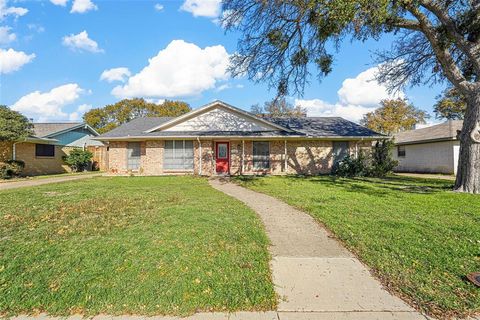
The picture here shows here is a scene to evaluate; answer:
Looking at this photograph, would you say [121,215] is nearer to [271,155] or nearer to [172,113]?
[271,155]

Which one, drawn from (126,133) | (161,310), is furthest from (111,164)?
(161,310)

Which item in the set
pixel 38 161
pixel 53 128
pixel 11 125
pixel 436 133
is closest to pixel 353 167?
pixel 436 133

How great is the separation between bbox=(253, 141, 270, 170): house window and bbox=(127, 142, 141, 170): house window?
7731mm

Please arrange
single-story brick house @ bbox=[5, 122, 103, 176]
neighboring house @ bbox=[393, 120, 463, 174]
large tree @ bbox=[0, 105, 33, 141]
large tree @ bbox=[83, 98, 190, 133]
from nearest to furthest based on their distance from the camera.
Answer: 1. large tree @ bbox=[0, 105, 33, 141]
2. neighboring house @ bbox=[393, 120, 463, 174]
3. single-story brick house @ bbox=[5, 122, 103, 176]
4. large tree @ bbox=[83, 98, 190, 133]

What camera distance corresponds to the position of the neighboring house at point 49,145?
18584 mm

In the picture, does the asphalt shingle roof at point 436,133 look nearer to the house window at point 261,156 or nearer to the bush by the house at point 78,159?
the house window at point 261,156

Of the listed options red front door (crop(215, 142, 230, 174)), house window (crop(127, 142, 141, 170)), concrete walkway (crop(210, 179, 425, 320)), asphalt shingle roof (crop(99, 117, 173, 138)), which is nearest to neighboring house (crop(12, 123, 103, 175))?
asphalt shingle roof (crop(99, 117, 173, 138))

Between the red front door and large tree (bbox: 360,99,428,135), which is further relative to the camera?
large tree (bbox: 360,99,428,135)

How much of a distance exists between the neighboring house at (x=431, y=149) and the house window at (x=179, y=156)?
17.4 metres

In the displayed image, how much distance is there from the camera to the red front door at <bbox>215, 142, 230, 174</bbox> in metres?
16.9

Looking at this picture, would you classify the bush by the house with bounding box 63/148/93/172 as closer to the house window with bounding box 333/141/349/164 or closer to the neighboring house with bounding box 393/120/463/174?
the house window with bounding box 333/141/349/164

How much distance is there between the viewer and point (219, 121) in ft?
56.8

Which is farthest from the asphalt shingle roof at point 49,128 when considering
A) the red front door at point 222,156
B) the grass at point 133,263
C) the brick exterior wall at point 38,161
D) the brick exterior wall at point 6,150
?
the grass at point 133,263

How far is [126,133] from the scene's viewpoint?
17.2 metres
